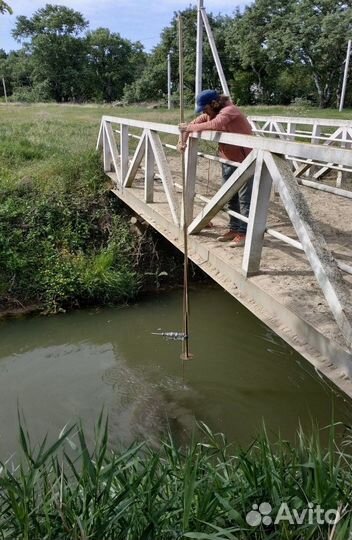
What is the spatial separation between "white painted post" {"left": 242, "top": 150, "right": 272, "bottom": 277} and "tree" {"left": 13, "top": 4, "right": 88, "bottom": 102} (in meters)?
54.1

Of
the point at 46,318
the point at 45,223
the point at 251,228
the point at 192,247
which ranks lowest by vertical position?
the point at 46,318

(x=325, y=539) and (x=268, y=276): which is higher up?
(x=268, y=276)

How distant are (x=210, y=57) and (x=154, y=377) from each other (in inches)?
1514

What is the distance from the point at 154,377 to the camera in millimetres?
5555

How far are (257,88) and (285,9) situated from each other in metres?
6.45

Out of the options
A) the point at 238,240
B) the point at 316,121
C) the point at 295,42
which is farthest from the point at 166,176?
the point at 295,42

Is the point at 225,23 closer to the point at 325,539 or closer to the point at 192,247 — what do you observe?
the point at 192,247

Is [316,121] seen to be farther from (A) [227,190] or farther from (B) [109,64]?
(B) [109,64]

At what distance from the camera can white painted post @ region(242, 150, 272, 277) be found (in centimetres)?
330

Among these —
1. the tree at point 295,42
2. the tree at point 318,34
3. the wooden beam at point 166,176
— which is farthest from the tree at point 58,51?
the wooden beam at point 166,176

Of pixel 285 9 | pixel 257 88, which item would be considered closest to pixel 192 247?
pixel 285 9

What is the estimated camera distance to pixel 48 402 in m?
5.02

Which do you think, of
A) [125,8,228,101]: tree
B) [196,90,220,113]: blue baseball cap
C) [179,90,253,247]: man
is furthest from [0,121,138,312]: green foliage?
[125,8,228,101]: tree

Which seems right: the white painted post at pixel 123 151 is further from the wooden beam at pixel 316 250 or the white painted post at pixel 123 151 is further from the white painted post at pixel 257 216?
the wooden beam at pixel 316 250
